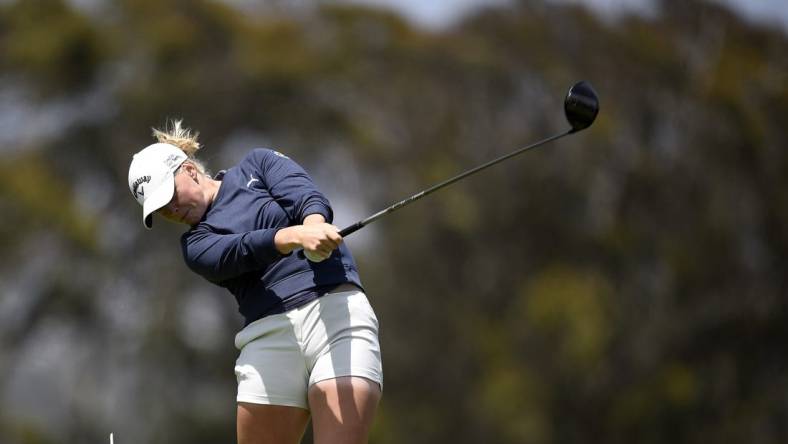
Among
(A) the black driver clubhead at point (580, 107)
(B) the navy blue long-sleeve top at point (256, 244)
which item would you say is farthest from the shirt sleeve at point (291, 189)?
(A) the black driver clubhead at point (580, 107)

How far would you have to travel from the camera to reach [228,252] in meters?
4.86

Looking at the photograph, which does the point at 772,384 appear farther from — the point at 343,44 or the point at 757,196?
Answer: the point at 343,44

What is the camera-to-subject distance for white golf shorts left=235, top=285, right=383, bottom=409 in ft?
16.0

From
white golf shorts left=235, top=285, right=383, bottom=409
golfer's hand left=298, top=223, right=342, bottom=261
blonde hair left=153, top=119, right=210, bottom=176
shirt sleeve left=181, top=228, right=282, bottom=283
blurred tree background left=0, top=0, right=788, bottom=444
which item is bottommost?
white golf shorts left=235, top=285, right=383, bottom=409

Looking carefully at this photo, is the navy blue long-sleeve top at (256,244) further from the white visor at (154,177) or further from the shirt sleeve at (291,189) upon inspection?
the white visor at (154,177)

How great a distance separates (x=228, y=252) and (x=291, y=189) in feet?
1.17

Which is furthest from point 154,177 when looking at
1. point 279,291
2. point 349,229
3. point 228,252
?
point 349,229

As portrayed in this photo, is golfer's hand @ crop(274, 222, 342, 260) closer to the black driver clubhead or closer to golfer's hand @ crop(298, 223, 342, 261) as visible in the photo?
golfer's hand @ crop(298, 223, 342, 261)

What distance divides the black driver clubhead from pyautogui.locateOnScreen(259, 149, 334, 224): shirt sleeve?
3.61ft

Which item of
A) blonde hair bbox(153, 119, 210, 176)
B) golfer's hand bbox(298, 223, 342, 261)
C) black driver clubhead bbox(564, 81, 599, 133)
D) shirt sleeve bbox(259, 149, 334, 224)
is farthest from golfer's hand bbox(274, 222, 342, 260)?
black driver clubhead bbox(564, 81, 599, 133)

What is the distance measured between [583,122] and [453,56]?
20544 mm

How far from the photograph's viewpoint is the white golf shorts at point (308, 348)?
16.0 feet

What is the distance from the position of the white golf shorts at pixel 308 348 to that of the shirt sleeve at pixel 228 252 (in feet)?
0.80

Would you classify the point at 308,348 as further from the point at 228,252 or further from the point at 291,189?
the point at 291,189
